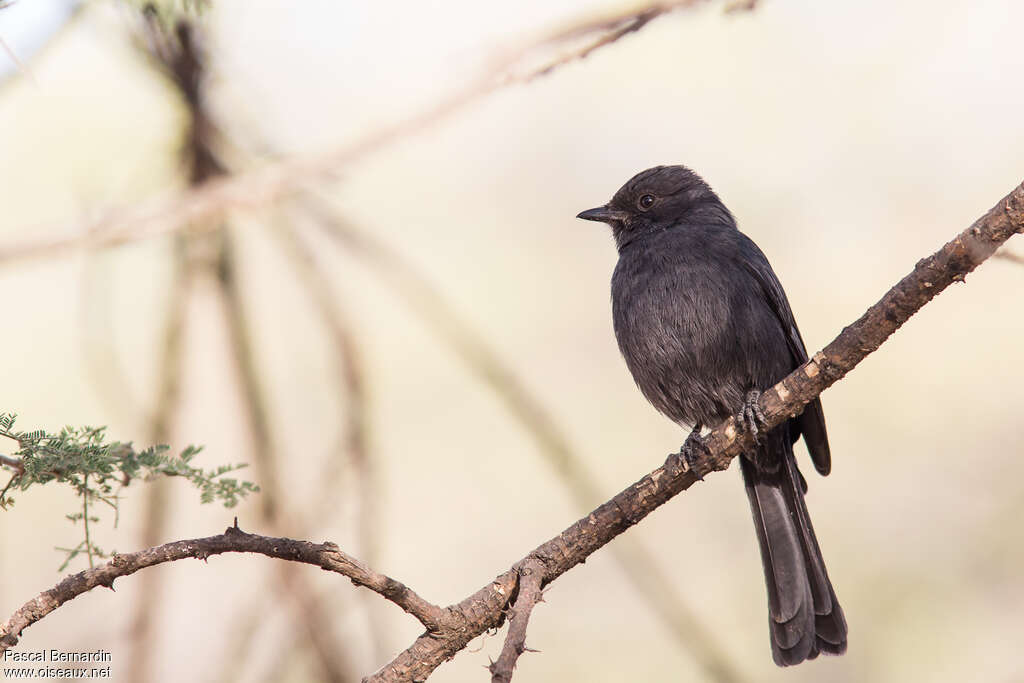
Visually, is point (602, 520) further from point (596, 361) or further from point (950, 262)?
point (596, 361)

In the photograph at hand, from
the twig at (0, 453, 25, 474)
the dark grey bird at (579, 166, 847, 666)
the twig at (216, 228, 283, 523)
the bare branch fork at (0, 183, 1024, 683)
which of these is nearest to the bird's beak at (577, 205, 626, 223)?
the dark grey bird at (579, 166, 847, 666)

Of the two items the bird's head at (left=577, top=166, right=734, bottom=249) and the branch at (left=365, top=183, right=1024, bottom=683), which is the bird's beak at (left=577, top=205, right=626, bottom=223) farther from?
the branch at (left=365, top=183, right=1024, bottom=683)

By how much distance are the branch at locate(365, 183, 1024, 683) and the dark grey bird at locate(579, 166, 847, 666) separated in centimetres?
122

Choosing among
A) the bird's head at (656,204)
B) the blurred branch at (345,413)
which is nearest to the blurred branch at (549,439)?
the blurred branch at (345,413)

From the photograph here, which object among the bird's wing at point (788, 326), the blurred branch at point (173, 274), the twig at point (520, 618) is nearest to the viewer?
the twig at point (520, 618)

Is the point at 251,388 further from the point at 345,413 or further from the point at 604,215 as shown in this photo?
the point at 604,215

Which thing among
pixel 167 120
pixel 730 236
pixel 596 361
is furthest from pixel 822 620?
pixel 167 120

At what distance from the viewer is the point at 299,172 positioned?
116 inches

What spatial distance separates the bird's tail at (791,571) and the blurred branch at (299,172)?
7.48 feet

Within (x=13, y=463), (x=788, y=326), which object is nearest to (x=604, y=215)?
(x=788, y=326)

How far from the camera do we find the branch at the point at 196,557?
2.12 meters

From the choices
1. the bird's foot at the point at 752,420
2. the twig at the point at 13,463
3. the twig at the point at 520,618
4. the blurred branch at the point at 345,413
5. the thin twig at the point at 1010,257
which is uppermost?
the blurred branch at the point at 345,413

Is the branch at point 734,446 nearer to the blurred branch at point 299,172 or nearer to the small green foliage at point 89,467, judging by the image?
the small green foliage at point 89,467

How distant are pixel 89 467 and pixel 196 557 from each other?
0.33 m
